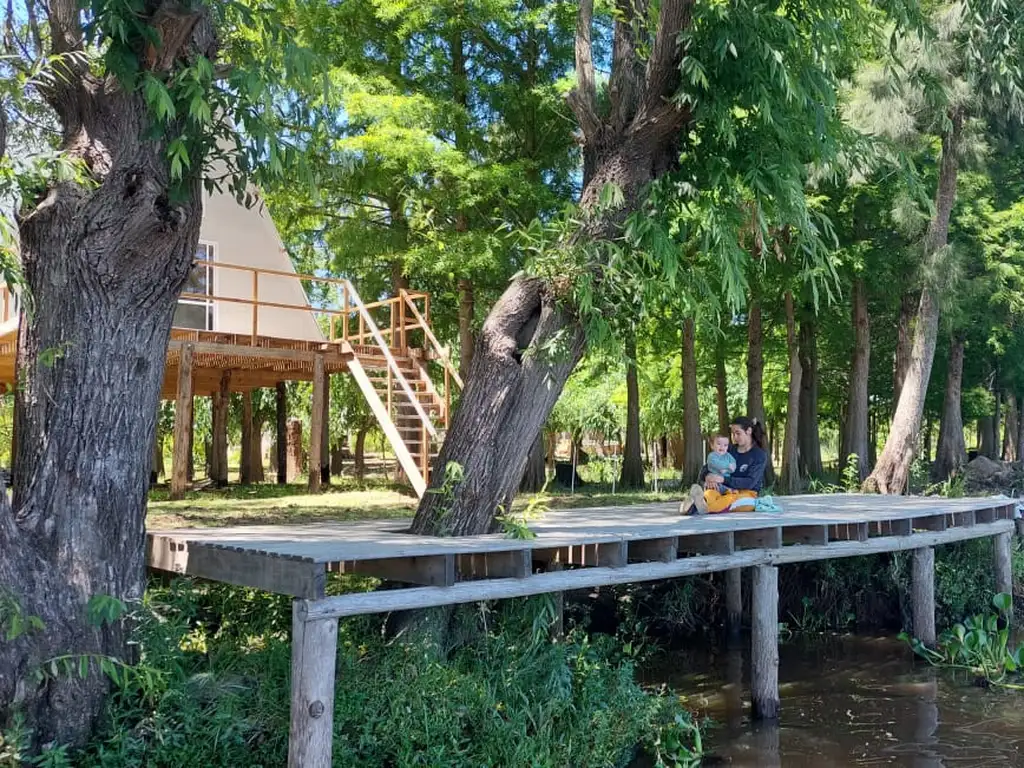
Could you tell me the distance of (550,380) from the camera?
26.9 feet

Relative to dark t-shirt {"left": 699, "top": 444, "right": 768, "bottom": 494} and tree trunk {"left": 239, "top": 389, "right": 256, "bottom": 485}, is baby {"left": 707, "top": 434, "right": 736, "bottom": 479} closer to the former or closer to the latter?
dark t-shirt {"left": 699, "top": 444, "right": 768, "bottom": 494}

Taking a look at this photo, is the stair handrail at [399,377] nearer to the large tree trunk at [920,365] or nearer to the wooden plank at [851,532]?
the wooden plank at [851,532]

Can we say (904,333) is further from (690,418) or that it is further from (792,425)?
(690,418)

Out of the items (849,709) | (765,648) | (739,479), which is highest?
(739,479)

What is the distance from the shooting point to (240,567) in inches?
262

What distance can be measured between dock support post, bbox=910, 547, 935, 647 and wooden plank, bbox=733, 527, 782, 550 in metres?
3.50

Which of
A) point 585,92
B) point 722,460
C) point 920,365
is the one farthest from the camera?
point 920,365

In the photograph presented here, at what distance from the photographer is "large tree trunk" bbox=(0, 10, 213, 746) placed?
589cm

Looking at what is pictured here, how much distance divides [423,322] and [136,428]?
11.9 meters

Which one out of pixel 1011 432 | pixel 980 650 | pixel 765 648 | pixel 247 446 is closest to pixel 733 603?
pixel 980 650

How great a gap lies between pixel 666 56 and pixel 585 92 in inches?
34.2

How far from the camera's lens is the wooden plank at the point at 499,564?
704 cm

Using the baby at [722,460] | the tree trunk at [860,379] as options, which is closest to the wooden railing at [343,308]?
the baby at [722,460]

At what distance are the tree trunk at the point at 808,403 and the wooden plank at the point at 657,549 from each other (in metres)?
16.5
